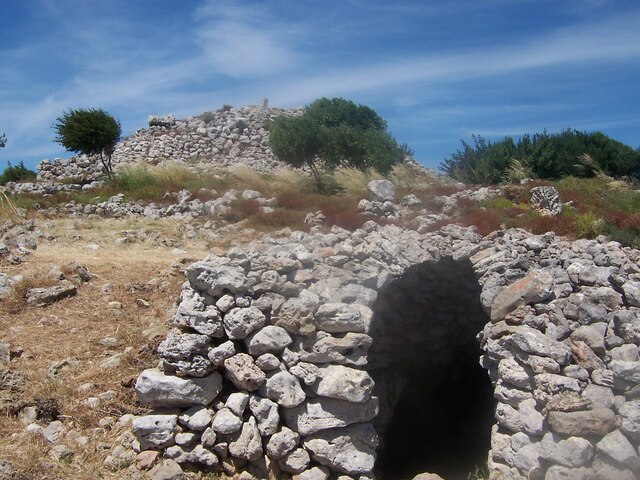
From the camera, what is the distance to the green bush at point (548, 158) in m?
24.5

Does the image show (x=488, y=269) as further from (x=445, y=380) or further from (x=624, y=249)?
(x=445, y=380)

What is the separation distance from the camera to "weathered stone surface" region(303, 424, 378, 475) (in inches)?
277

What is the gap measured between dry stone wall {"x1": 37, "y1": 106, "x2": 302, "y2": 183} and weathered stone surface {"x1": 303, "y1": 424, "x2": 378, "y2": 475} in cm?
2158

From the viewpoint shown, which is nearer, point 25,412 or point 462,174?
point 25,412

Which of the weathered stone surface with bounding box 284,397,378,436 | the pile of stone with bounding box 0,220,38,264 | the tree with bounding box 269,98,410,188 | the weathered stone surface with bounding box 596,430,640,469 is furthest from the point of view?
the tree with bounding box 269,98,410,188

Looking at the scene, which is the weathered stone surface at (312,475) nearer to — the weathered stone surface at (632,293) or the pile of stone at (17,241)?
the weathered stone surface at (632,293)

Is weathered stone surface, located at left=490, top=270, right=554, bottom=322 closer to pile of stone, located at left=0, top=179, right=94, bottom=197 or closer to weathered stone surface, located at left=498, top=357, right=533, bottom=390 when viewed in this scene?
weathered stone surface, located at left=498, top=357, right=533, bottom=390

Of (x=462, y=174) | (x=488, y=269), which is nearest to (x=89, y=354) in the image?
(x=488, y=269)

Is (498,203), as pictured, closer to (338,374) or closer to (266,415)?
(338,374)

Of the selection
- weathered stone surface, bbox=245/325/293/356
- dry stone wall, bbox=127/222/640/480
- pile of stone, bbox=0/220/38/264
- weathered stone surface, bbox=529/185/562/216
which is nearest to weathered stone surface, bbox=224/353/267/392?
dry stone wall, bbox=127/222/640/480

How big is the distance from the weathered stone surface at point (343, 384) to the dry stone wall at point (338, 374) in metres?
0.02

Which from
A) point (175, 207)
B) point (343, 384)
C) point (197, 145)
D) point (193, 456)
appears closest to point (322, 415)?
point (343, 384)

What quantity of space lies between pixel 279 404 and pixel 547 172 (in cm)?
2168

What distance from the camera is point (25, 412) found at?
7.37 meters
